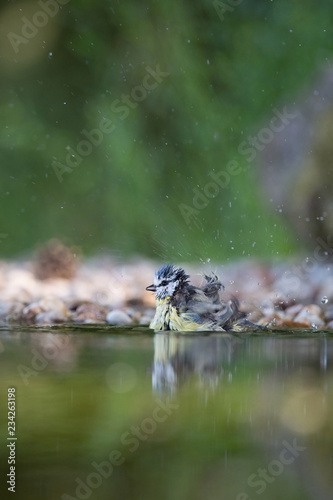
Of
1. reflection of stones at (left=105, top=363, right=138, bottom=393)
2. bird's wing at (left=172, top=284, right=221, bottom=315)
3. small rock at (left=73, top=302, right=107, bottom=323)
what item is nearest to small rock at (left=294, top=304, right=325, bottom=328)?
bird's wing at (left=172, top=284, right=221, bottom=315)

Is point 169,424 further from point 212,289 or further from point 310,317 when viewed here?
point 310,317

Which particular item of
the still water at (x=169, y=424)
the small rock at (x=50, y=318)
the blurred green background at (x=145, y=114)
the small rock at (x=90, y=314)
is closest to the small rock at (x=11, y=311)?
the small rock at (x=50, y=318)

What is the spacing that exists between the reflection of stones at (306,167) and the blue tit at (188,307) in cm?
163

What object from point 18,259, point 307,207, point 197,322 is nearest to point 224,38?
point 307,207

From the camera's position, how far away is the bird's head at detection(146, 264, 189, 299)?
3.28m

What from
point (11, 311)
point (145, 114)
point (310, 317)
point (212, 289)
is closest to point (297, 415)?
point (212, 289)

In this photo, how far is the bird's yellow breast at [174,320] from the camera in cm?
323

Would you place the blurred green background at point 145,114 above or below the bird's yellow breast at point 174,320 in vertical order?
above

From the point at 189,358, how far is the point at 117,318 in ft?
4.93

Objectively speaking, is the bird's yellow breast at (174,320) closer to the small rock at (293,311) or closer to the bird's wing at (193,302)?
the bird's wing at (193,302)

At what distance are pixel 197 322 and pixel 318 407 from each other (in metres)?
1.61

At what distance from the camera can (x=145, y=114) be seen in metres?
5.34

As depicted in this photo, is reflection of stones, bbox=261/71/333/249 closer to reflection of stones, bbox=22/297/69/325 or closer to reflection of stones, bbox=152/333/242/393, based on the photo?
reflection of stones, bbox=22/297/69/325

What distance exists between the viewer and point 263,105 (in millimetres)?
5406
